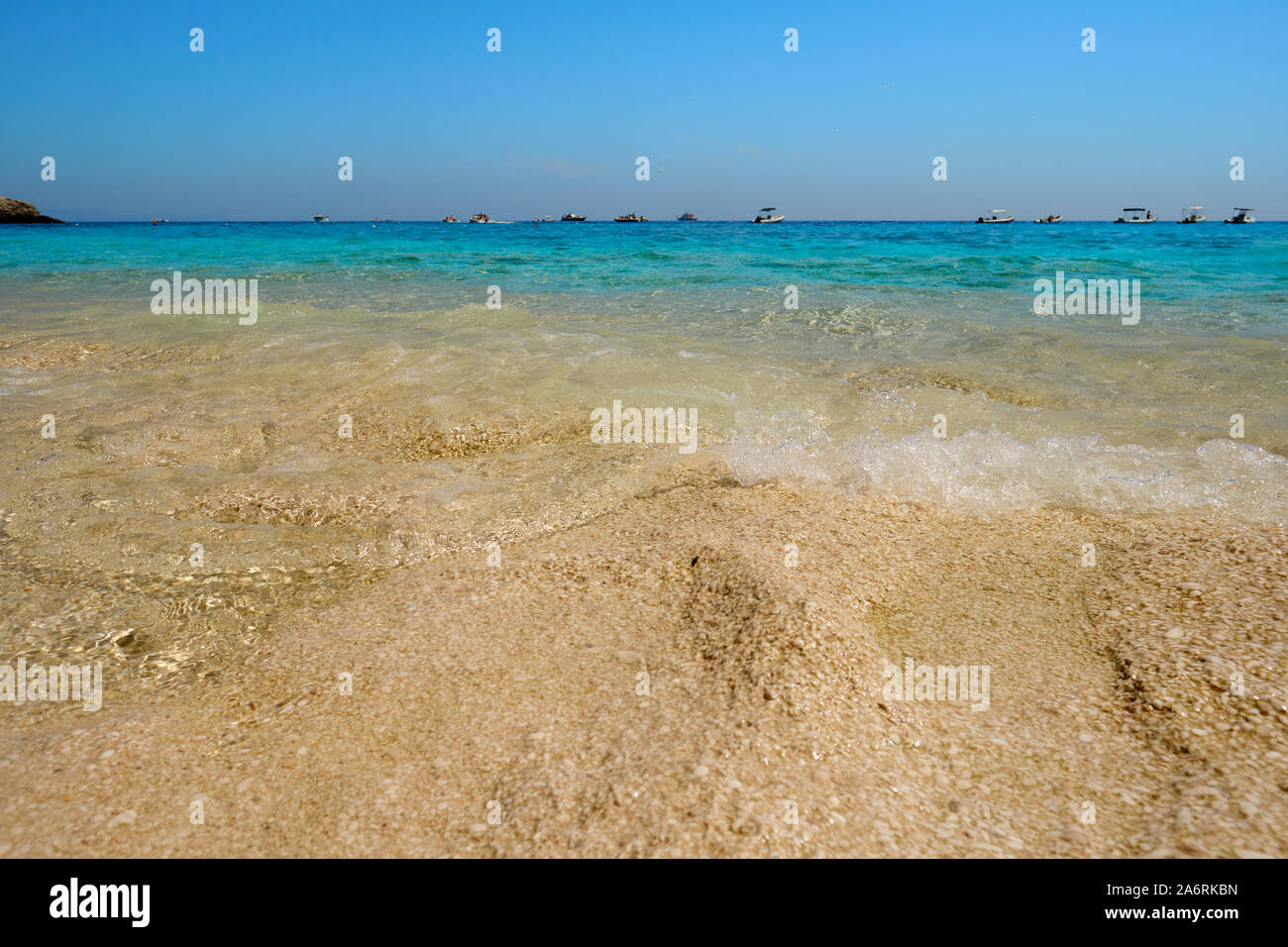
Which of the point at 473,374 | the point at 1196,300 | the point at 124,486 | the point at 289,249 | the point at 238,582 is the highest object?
the point at 289,249

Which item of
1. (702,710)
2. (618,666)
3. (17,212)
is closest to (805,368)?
(618,666)

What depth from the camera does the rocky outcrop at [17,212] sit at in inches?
2232

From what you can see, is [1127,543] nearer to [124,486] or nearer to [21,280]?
[124,486]

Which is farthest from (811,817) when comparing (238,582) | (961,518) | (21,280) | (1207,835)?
(21,280)

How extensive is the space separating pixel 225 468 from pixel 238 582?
59.0 inches

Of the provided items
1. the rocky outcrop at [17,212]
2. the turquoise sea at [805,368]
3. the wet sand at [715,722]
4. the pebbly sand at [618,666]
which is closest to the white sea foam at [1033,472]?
the turquoise sea at [805,368]

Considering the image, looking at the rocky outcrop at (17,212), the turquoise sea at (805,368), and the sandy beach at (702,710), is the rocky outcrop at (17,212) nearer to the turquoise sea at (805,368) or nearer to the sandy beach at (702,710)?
the turquoise sea at (805,368)

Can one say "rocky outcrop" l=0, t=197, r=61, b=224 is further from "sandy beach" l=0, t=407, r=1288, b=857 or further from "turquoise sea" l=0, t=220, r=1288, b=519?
"sandy beach" l=0, t=407, r=1288, b=857

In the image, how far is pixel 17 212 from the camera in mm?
57250

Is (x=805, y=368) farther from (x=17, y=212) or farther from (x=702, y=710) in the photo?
(x=17, y=212)

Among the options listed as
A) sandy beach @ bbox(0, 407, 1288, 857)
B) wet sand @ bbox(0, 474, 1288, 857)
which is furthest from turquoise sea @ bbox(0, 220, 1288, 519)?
wet sand @ bbox(0, 474, 1288, 857)

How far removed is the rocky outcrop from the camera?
186 ft

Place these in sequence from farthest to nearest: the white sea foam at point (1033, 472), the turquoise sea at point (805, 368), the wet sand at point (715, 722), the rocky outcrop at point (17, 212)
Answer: the rocky outcrop at point (17, 212), the turquoise sea at point (805, 368), the white sea foam at point (1033, 472), the wet sand at point (715, 722)

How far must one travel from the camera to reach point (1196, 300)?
1061 cm
